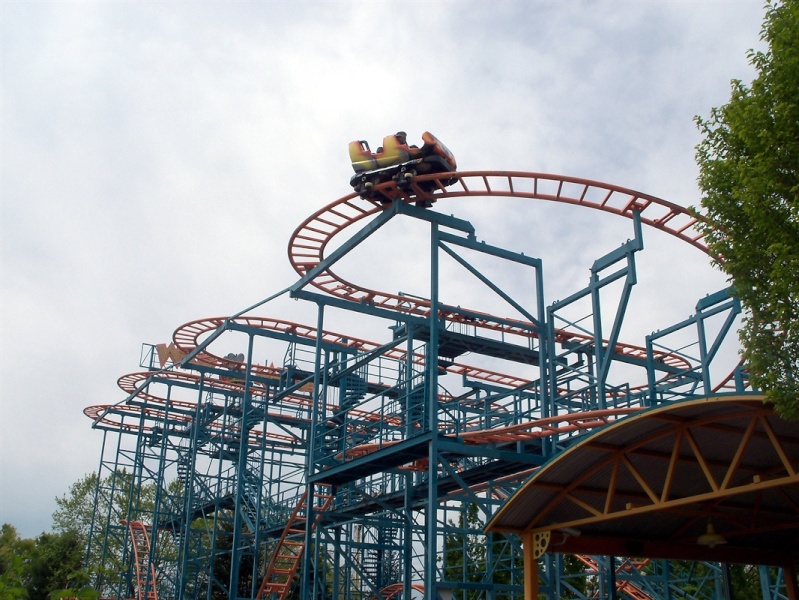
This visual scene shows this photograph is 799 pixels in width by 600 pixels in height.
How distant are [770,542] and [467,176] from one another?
872 centimetres

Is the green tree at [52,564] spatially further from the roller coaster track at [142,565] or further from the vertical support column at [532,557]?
the vertical support column at [532,557]

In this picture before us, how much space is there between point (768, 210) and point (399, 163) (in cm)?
948

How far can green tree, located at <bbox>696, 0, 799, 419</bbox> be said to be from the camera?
8586mm

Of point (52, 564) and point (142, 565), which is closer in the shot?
point (52, 564)

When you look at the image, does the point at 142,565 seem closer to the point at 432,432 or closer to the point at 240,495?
the point at 240,495

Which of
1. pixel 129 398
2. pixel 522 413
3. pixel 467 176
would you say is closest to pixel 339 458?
pixel 522 413

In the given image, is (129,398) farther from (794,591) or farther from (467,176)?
(794,591)

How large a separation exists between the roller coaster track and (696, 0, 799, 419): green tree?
2834 cm

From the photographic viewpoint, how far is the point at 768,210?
8867mm

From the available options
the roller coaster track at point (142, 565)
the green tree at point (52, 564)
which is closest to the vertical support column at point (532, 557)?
the green tree at point (52, 564)

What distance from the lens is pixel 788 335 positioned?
344 inches

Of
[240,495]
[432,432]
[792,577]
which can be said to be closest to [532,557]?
[432,432]

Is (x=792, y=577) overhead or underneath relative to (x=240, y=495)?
underneath

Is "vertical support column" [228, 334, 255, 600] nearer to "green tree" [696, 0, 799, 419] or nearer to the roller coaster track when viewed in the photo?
the roller coaster track
